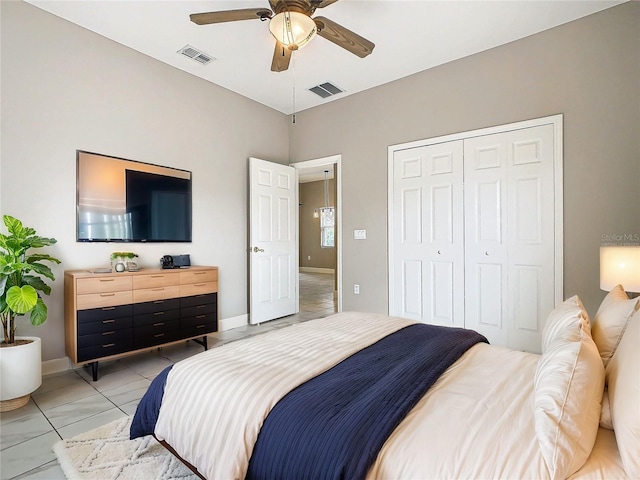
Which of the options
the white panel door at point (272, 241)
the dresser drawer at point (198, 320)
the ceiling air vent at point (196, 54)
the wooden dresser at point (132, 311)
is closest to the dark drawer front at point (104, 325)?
the wooden dresser at point (132, 311)

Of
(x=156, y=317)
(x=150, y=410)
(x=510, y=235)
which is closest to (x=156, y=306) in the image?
(x=156, y=317)

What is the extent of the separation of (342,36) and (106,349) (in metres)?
3.10

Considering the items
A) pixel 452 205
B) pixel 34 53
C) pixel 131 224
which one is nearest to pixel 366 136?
pixel 452 205

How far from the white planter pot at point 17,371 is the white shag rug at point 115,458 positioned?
2.11 ft

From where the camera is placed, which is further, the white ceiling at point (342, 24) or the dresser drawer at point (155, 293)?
the dresser drawer at point (155, 293)

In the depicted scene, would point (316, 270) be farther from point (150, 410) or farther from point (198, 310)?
point (150, 410)

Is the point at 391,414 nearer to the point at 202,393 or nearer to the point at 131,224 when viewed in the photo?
the point at 202,393

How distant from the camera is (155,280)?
3051 mm

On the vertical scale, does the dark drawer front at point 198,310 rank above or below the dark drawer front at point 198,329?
above

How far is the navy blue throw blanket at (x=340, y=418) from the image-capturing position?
0.93m

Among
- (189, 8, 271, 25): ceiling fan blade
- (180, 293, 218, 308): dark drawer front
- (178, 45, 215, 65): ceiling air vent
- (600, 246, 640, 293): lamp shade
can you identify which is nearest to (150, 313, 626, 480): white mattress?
(600, 246, 640, 293): lamp shade

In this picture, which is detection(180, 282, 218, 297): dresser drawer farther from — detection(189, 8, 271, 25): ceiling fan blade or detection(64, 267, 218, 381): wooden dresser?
detection(189, 8, 271, 25): ceiling fan blade

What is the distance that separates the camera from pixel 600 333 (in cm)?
135

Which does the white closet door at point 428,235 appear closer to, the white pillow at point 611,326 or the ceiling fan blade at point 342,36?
the ceiling fan blade at point 342,36
